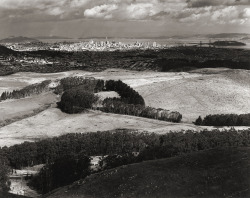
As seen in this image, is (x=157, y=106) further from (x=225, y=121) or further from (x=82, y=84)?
(x=82, y=84)

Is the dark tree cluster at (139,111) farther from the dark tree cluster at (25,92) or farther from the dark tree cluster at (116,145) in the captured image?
the dark tree cluster at (25,92)

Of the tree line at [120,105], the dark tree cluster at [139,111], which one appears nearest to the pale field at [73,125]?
the dark tree cluster at [139,111]

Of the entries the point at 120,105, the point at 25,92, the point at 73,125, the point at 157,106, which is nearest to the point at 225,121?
the point at 157,106

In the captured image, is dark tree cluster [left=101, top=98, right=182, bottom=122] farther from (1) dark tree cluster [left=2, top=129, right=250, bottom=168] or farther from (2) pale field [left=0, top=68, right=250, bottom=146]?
(1) dark tree cluster [left=2, top=129, right=250, bottom=168]

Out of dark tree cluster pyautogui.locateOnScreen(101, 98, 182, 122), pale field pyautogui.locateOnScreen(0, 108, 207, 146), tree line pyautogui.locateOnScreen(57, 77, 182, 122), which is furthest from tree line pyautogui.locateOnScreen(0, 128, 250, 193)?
tree line pyautogui.locateOnScreen(57, 77, 182, 122)

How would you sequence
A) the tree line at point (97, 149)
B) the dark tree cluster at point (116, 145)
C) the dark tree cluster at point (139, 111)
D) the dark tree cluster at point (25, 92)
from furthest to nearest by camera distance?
the dark tree cluster at point (25, 92), the dark tree cluster at point (139, 111), the dark tree cluster at point (116, 145), the tree line at point (97, 149)
